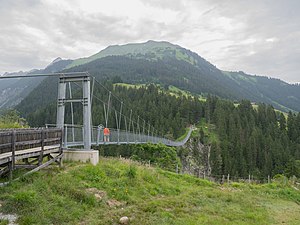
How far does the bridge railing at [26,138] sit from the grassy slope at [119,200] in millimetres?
1008

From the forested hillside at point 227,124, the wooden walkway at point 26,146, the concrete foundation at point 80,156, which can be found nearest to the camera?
the wooden walkway at point 26,146

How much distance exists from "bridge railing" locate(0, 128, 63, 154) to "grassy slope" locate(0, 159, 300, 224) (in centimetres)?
101

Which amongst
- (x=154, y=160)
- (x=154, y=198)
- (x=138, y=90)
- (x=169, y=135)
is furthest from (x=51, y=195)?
(x=138, y=90)

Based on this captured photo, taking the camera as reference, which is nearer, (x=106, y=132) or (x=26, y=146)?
(x=26, y=146)

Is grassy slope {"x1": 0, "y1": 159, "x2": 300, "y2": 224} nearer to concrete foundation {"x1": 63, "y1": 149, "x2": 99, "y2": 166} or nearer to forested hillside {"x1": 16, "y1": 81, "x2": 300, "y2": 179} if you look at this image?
concrete foundation {"x1": 63, "y1": 149, "x2": 99, "y2": 166}

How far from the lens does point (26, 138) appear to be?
8.28 metres

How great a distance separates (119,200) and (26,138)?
3525 mm

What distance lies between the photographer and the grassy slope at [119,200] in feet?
22.2

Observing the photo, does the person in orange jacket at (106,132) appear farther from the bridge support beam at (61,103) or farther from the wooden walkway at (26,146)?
the wooden walkway at (26,146)

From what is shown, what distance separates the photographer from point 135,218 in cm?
759

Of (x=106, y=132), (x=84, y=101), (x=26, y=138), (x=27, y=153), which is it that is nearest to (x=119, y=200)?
(x=27, y=153)

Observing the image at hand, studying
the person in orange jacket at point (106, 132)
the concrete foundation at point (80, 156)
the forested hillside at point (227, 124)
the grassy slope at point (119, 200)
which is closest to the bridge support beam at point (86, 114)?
the concrete foundation at point (80, 156)

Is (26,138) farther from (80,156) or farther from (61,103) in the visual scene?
(61,103)

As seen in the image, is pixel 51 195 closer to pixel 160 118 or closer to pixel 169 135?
pixel 169 135
